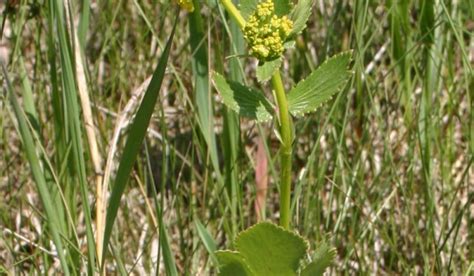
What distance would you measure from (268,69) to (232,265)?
0.28 metres

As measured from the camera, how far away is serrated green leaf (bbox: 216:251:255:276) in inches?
48.3

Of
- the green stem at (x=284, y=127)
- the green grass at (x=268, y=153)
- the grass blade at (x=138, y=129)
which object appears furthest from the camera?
the green grass at (x=268, y=153)

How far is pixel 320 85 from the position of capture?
1.23 meters

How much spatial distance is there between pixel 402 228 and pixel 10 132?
0.99m

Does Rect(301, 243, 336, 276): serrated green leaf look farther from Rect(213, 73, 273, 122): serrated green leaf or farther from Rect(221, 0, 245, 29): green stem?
Rect(221, 0, 245, 29): green stem

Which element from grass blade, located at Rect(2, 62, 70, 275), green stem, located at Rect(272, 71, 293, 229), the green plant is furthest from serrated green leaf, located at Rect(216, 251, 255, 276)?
grass blade, located at Rect(2, 62, 70, 275)

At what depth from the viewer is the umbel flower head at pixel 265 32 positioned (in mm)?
1114

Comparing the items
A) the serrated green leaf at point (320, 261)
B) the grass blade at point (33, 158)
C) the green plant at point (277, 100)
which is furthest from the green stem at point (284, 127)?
the grass blade at point (33, 158)

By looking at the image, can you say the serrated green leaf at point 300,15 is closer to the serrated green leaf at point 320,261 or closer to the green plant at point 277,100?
the green plant at point 277,100

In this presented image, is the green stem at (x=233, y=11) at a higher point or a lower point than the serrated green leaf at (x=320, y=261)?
higher

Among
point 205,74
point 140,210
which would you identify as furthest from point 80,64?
point 140,210

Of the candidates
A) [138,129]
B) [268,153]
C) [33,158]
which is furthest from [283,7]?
[268,153]

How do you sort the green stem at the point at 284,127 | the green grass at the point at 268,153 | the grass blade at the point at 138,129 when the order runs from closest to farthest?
1. the grass blade at the point at 138,129
2. the green stem at the point at 284,127
3. the green grass at the point at 268,153

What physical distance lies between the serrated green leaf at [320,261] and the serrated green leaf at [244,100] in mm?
189
